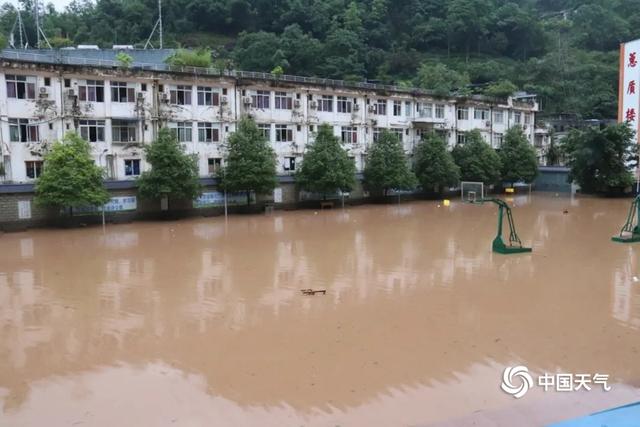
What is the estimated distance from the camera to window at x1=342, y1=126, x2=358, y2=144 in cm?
3494

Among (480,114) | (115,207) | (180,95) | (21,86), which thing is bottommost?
(115,207)

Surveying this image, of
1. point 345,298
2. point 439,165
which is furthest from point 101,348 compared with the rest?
point 439,165

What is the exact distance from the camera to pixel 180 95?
94.3 ft

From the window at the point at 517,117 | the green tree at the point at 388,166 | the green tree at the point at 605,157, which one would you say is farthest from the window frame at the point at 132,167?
the window at the point at 517,117

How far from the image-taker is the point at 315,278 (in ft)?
46.2

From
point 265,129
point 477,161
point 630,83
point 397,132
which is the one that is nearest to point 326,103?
point 265,129

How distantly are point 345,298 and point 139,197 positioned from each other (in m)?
17.5

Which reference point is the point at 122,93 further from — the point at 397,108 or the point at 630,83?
the point at 630,83

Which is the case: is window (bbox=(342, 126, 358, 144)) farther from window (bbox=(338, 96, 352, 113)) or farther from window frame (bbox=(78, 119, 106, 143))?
window frame (bbox=(78, 119, 106, 143))

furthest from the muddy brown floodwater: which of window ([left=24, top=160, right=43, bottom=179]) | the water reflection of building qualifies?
window ([left=24, top=160, right=43, bottom=179])

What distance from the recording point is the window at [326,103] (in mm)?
33625

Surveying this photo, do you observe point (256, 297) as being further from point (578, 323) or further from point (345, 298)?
point (578, 323)

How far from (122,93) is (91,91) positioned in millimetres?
1409

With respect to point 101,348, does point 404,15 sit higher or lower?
higher
